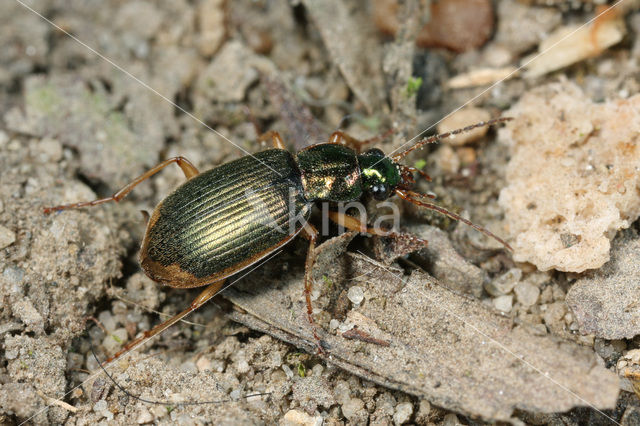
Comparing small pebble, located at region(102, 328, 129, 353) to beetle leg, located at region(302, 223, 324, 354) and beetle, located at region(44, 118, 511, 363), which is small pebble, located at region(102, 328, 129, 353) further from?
beetle leg, located at region(302, 223, 324, 354)

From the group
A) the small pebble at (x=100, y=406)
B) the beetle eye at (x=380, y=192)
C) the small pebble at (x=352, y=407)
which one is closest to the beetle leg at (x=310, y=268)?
the small pebble at (x=352, y=407)

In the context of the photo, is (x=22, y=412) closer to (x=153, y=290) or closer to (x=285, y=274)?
(x=153, y=290)

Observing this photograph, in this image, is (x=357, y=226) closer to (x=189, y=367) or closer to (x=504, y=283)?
(x=504, y=283)

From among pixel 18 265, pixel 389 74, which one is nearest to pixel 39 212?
pixel 18 265

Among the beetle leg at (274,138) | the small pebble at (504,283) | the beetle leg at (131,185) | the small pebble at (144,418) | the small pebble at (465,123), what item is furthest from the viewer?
the small pebble at (465,123)

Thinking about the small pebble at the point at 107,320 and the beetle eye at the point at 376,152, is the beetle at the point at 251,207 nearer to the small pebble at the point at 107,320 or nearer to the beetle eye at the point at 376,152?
the beetle eye at the point at 376,152
